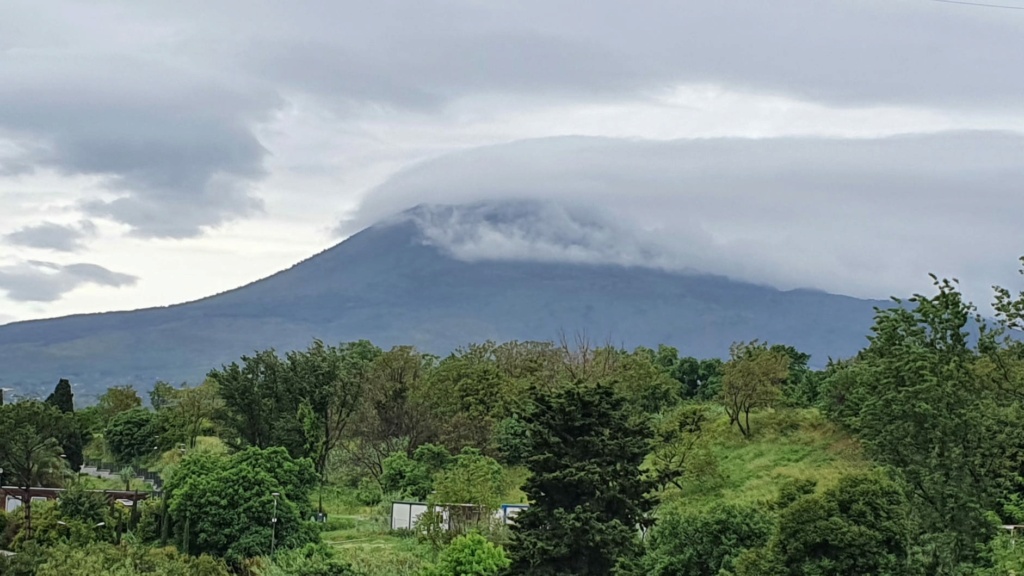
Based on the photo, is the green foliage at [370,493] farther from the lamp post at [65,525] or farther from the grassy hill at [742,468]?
the lamp post at [65,525]

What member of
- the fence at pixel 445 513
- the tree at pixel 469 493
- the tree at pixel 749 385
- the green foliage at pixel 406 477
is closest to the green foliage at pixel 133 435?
the green foliage at pixel 406 477

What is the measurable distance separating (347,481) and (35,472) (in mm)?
13500

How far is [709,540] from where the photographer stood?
71.1 feet

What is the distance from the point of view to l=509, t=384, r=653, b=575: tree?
74.9 feet

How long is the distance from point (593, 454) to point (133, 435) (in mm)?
43781

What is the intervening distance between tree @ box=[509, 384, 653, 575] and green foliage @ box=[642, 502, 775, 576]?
3.32 ft

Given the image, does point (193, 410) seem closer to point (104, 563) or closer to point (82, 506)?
point (82, 506)

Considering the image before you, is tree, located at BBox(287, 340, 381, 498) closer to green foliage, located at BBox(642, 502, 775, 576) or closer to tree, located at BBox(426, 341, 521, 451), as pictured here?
tree, located at BBox(426, 341, 521, 451)

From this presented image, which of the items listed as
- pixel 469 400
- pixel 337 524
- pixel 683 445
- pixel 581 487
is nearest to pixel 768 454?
pixel 683 445

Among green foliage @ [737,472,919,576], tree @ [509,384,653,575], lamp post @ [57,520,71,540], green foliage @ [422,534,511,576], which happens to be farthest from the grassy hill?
green foliage @ [737,472,919,576]

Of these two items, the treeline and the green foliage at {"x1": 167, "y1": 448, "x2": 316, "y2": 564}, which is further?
the green foliage at {"x1": 167, "y1": 448, "x2": 316, "y2": 564}

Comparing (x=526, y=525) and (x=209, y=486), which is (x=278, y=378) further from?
(x=526, y=525)

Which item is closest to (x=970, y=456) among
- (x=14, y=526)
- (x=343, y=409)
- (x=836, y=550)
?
(x=836, y=550)

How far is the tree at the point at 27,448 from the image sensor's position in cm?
4678
